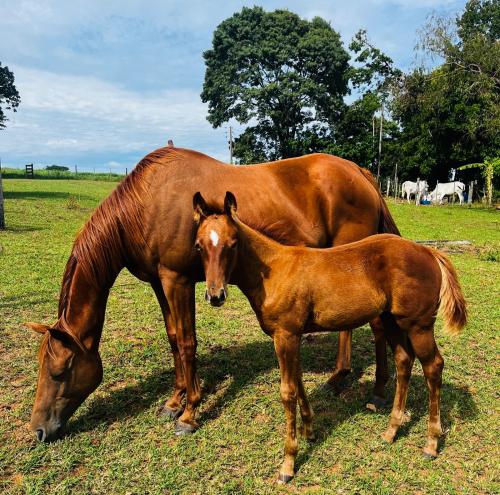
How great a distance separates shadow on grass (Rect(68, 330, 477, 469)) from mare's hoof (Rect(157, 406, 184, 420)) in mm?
190

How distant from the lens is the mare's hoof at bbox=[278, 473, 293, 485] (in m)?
2.82

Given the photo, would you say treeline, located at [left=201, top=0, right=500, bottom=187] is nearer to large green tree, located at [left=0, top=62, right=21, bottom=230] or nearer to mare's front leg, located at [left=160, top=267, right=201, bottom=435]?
large green tree, located at [left=0, top=62, right=21, bottom=230]

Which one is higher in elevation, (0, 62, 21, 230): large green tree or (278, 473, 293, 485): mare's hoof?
(0, 62, 21, 230): large green tree

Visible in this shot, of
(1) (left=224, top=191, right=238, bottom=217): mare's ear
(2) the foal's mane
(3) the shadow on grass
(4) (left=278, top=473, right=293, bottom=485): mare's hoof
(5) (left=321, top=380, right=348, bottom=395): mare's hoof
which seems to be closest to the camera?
(1) (left=224, top=191, right=238, bottom=217): mare's ear

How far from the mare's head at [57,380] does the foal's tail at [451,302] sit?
2.87 meters

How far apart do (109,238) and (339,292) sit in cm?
195

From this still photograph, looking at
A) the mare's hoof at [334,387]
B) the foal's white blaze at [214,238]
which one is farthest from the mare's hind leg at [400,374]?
the foal's white blaze at [214,238]

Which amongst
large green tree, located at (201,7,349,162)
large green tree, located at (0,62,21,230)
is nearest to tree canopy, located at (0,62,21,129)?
large green tree, located at (0,62,21,230)

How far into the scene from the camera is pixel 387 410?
3.73 m

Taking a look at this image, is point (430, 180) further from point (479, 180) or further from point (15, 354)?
point (15, 354)

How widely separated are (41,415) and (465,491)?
123 inches

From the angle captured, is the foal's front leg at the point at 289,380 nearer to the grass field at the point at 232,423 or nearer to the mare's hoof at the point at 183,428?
the grass field at the point at 232,423

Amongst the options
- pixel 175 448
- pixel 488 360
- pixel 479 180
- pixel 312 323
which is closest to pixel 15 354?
pixel 175 448

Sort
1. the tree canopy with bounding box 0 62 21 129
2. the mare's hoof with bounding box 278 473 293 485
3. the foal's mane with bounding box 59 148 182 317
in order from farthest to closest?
the tree canopy with bounding box 0 62 21 129, the foal's mane with bounding box 59 148 182 317, the mare's hoof with bounding box 278 473 293 485
